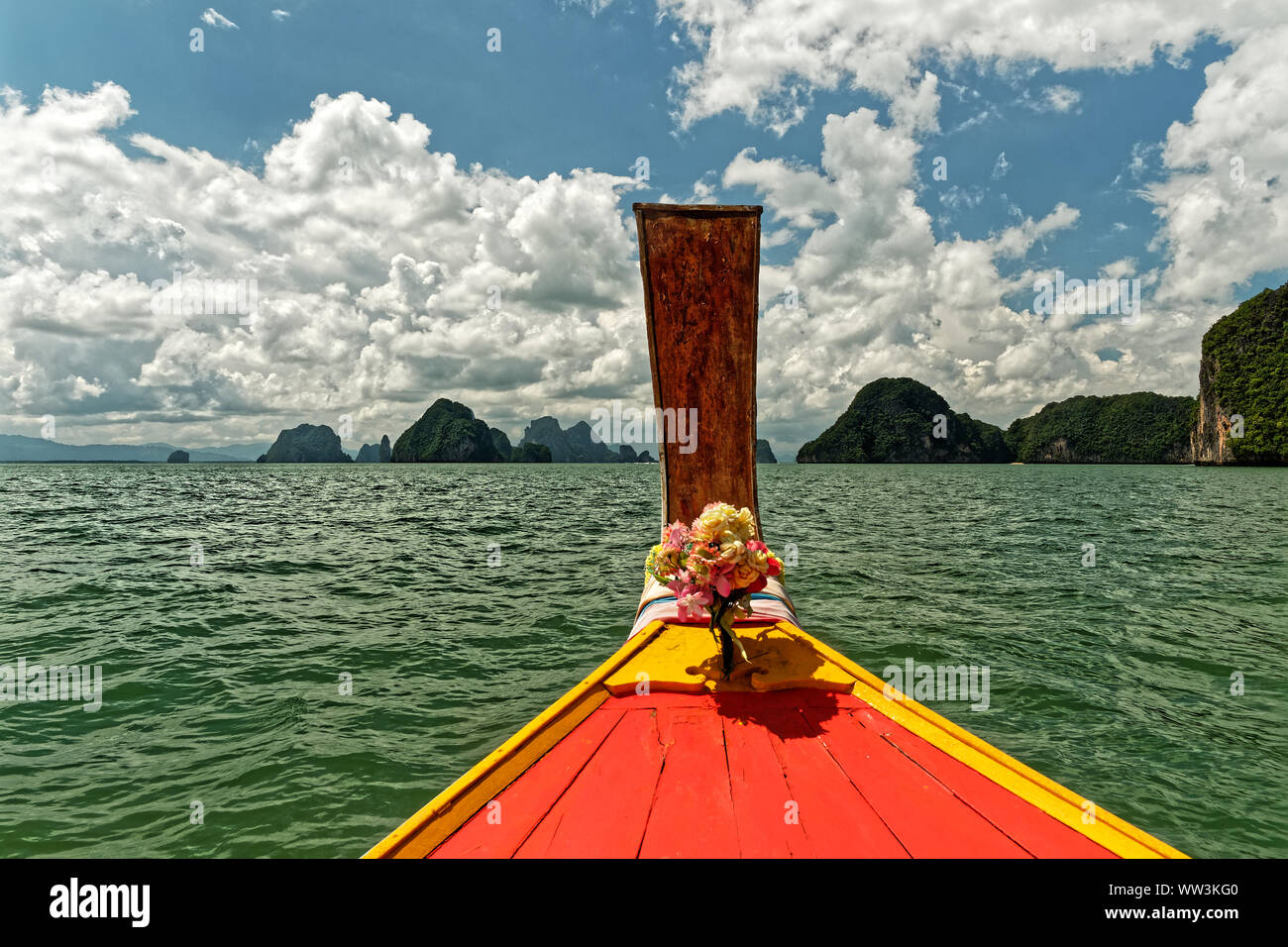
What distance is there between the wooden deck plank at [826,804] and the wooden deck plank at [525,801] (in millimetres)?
1039

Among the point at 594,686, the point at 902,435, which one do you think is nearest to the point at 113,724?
the point at 594,686

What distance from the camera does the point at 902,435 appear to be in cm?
16600

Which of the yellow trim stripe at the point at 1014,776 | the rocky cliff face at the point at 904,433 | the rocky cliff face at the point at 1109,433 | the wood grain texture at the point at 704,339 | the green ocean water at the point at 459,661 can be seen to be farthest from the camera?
the rocky cliff face at the point at 904,433

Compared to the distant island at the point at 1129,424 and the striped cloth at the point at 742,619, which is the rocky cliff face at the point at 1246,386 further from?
the striped cloth at the point at 742,619

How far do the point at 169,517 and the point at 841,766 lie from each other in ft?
117

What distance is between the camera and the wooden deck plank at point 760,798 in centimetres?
226

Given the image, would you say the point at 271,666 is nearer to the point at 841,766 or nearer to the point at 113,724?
the point at 113,724

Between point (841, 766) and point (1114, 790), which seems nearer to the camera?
point (841, 766)

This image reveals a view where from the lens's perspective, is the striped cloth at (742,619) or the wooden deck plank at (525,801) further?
the striped cloth at (742,619)

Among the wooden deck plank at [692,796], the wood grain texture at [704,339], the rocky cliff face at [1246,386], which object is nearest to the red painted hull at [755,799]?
the wooden deck plank at [692,796]

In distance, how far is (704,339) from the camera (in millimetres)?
6973

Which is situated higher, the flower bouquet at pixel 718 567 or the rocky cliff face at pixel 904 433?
the rocky cliff face at pixel 904 433

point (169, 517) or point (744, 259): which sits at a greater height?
point (744, 259)
